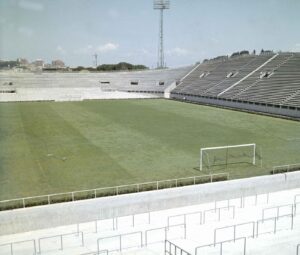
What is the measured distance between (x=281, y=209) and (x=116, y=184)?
272 inches

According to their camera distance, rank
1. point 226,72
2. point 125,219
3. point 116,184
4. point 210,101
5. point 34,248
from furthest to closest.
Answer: point 226,72 → point 210,101 → point 116,184 → point 125,219 → point 34,248

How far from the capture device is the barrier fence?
13.2 m

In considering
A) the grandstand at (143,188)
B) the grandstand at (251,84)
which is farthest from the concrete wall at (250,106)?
the grandstand at (143,188)

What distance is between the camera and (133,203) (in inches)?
526

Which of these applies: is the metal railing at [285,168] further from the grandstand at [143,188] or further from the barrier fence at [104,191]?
the barrier fence at [104,191]

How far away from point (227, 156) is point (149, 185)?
23.4 ft

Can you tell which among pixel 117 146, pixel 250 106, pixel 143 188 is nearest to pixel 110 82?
pixel 250 106

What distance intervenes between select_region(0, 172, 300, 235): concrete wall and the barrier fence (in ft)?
3.09

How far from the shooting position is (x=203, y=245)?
10625mm

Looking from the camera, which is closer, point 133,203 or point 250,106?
point 133,203

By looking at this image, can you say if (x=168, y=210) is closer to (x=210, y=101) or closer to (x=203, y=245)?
(x=203, y=245)

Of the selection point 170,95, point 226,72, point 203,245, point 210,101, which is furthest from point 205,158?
point 170,95

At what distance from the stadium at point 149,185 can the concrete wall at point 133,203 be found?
0.04m

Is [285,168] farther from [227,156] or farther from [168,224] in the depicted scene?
[168,224]
